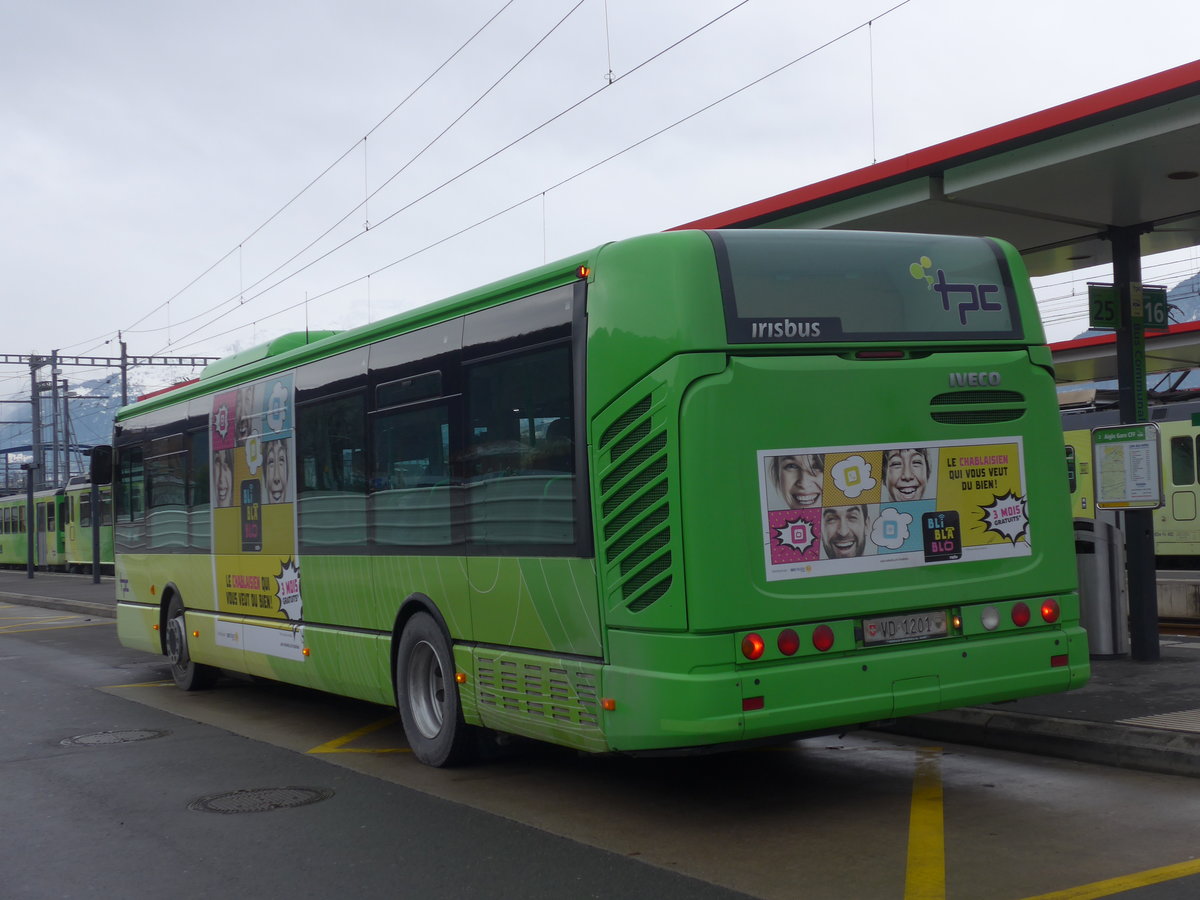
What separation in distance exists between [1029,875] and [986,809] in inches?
48.9

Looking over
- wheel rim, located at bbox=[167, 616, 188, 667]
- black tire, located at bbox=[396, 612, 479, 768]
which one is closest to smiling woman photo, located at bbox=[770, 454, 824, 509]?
black tire, located at bbox=[396, 612, 479, 768]

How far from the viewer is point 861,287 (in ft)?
22.5

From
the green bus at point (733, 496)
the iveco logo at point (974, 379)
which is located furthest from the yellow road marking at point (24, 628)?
the iveco logo at point (974, 379)

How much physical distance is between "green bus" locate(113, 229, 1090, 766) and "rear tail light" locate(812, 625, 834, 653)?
1 cm

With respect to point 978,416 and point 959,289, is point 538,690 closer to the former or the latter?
point 978,416

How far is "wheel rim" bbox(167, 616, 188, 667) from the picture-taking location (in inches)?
517

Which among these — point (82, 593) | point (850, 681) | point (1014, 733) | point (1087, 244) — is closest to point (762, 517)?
point (850, 681)

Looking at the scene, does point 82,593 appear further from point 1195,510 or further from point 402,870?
point 402,870

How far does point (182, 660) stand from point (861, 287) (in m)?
8.95

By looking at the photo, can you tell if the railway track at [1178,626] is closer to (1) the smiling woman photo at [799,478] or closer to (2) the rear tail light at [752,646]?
(1) the smiling woman photo at [799,478]

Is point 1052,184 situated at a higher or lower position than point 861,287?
higher

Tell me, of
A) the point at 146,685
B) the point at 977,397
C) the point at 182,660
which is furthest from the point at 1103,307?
the point at 146,685

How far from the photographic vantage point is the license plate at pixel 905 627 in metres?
6.59

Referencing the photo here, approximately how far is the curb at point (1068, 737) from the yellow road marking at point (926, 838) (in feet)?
1.54
